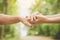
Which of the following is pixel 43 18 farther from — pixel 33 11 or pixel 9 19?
pixel 9 19

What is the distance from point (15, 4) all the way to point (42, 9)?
255mm

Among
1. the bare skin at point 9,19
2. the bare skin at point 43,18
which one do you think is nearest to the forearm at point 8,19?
the bare skin at point 9,19

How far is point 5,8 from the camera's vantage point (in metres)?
1.09

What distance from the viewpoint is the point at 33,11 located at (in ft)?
3.57

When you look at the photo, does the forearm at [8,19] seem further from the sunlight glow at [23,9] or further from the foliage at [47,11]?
the foliage at [47,11]

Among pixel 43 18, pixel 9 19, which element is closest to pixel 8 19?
pixel 9 19

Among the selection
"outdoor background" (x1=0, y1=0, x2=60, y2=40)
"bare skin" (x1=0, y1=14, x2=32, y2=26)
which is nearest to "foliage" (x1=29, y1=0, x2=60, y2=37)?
"outdoor background" (x1=0, y1=0, x2=60, y2=40)

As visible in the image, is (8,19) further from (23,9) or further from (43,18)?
(43,18)

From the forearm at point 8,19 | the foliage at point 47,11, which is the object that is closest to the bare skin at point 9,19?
the forearm at point 8,19

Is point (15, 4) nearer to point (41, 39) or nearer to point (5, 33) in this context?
point (5, 33)

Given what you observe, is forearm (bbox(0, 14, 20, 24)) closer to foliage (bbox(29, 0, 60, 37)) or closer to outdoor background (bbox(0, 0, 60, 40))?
outdoor background (bbox(0, 0, 60, 40))

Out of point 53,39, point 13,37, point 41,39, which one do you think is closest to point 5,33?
point 13,37

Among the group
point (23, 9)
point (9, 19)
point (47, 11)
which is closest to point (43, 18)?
point (47, 11)

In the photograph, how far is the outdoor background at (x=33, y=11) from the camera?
1088 millimetres
